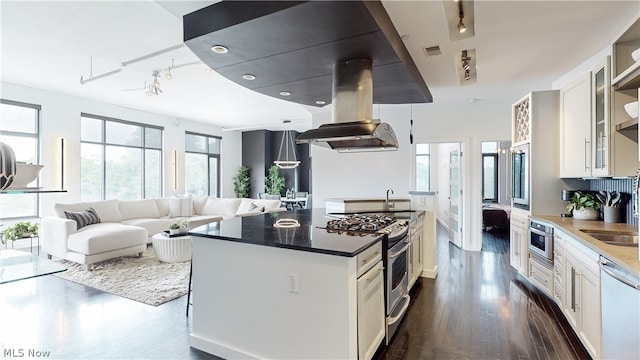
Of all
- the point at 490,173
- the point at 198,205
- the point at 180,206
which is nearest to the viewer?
the point at 180,206

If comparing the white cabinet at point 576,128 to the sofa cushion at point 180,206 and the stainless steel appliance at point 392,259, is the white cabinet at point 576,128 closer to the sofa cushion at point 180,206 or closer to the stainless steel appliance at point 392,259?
the stainless steel appliance at point 392,259

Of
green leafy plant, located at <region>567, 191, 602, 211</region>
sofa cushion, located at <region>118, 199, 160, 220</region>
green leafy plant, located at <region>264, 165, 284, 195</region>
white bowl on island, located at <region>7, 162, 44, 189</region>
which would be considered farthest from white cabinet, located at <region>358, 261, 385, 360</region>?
green leafy plant, located at <region>264, 165, 284, 195</region>

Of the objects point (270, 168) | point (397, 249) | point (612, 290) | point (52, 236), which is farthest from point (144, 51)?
point (270, 168)

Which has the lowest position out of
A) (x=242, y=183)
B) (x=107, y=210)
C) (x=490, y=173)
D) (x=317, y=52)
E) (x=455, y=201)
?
(x=107, y=210)

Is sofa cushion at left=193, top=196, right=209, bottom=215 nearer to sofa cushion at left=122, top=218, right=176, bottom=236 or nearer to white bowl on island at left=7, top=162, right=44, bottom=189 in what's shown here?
sofa cushion at left=122, top=218, right=176, bottom=236

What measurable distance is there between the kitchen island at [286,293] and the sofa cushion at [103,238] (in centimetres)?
289

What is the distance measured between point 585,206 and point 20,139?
28.8ft

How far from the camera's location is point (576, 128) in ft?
10.6

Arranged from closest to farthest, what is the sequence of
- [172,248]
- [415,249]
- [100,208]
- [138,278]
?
[415,249] < [138,278] < [172,248] < [100,208]

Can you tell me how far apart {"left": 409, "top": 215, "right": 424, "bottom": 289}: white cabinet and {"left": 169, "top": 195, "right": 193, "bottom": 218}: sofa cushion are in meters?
5.31

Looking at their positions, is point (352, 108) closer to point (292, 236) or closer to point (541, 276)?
point (292, 236)

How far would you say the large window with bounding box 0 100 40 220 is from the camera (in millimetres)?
5578

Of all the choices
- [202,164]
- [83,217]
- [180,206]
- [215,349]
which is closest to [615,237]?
[215,349]

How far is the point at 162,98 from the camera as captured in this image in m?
6.40
